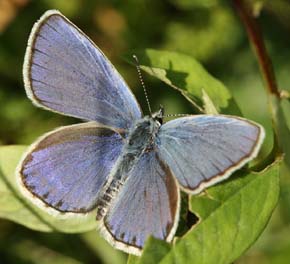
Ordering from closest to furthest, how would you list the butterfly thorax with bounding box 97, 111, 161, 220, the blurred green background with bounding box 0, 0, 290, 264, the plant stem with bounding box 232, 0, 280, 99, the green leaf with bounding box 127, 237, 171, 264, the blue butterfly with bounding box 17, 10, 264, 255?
the green leaf with bounding box 127, 237, 171, 264 < the blue butterfly with bounding box 17, 10, 264, 255 < the butterfly thorax with bounding box 97, 111, 161, 220 < the plant stem with bounding box 232, 0, 280, 99 < the blurred green background with bounding box 0, 0, 290, 264

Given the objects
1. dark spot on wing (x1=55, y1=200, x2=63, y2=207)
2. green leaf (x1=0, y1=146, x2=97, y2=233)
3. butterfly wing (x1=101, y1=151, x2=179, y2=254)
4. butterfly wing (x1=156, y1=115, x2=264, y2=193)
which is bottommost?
green leaf (x1=0, y1=146, x2=97, y2=233)

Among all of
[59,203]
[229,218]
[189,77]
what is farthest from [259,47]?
[59,203]

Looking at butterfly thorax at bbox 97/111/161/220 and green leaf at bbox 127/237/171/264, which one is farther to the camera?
butterfly thorax at bbox 97/111/161/220

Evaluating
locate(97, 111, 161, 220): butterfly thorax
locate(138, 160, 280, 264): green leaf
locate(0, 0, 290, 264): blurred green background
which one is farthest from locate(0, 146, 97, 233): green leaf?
locate(0, 0, 290, 264): blurred green background

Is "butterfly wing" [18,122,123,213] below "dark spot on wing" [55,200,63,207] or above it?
above

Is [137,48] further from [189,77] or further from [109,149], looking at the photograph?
[109,149]

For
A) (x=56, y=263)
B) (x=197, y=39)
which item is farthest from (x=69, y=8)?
(x=56, y=263)

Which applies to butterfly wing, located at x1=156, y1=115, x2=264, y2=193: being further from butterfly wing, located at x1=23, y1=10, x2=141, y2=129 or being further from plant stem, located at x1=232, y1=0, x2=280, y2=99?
plant stem, located at x1=232, y1=0, x2=280, y2=99
